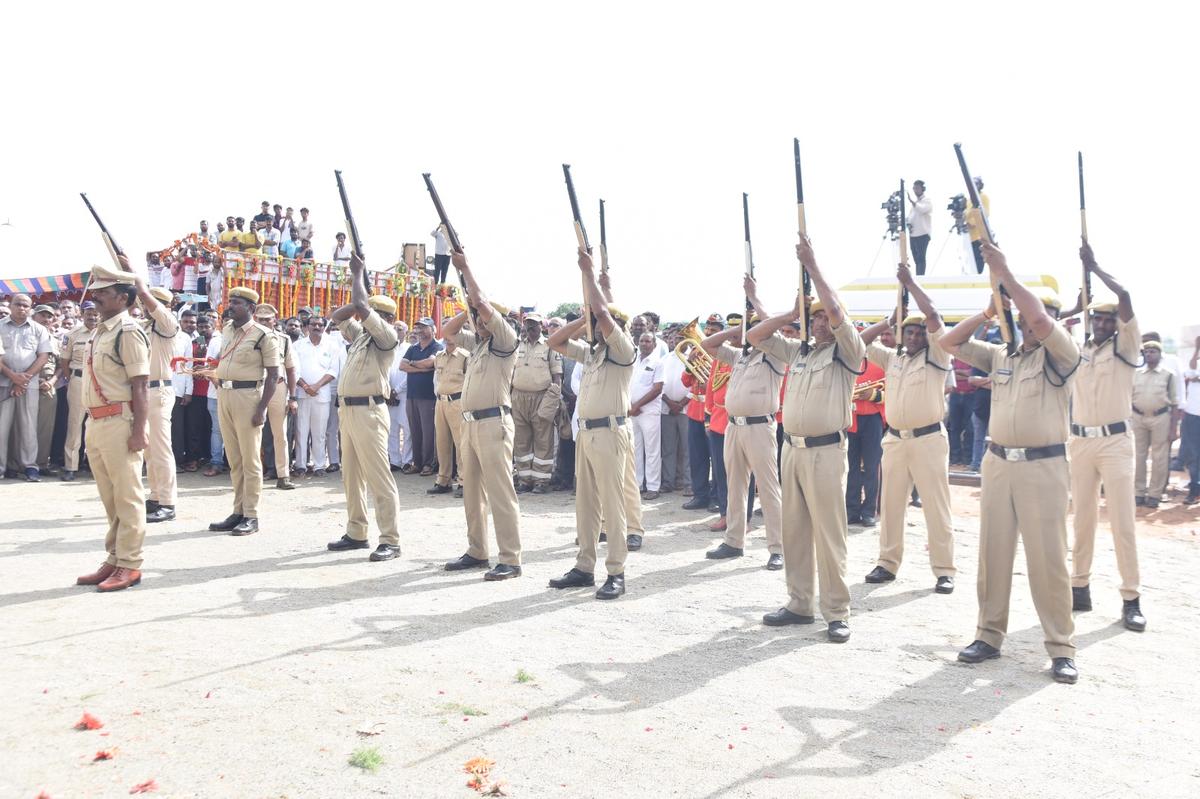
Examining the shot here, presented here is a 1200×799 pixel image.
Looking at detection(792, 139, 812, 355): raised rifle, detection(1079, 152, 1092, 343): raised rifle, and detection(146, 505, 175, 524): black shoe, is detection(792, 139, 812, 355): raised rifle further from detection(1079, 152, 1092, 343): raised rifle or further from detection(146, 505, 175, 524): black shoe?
detection(146, 505, 175, 524): black shoe

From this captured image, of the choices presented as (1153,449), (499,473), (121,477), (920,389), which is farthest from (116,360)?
(1153,449)

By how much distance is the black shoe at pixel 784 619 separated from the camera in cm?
643

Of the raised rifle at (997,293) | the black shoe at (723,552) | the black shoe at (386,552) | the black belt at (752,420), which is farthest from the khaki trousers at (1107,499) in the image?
the black shoe at (386,552)

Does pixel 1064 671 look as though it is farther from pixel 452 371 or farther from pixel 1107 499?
pixel 452 371

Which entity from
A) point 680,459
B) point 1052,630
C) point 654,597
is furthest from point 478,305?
point 680,459

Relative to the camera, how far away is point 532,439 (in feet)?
41.4

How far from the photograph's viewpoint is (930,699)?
503 cm

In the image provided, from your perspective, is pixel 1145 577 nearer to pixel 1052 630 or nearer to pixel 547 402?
pixel 1052 630

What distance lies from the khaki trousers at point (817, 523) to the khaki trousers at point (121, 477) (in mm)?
4606

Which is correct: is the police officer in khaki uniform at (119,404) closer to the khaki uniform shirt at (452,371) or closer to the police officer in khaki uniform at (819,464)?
the police officer in khaki uniform at (819,464)

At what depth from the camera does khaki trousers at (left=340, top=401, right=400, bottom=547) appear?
8430 mm

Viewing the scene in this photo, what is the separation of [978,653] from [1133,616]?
1749mm

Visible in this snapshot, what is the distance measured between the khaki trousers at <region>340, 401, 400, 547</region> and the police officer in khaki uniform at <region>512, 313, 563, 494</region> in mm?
3719

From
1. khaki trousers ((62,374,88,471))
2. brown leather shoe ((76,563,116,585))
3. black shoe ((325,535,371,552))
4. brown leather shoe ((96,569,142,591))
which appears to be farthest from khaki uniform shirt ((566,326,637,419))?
khaki trousers ((62,374,88,471))
